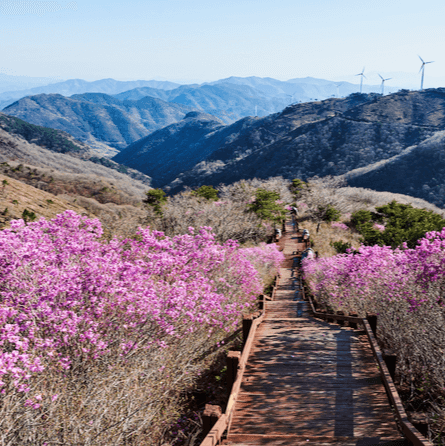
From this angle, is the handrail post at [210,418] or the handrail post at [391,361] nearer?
the handrail post at [210,418]

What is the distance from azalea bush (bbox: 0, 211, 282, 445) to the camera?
12.9 ft

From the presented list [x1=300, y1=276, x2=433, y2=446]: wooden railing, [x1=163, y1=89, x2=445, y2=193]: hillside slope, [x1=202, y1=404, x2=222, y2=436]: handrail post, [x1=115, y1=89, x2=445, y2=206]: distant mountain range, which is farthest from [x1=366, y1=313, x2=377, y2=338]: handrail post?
[x1=163, y1=89, x2=445, y2=193]: hillside slope

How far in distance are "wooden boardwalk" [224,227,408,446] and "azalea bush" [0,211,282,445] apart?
119 cm

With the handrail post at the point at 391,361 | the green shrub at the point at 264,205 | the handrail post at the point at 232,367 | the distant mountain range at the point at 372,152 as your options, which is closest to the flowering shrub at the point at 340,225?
the green shrub at the point at 264,205

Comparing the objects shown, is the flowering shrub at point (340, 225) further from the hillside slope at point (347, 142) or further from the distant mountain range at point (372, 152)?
the hillside slope at point (347, 142)

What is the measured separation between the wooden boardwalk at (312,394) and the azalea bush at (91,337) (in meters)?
1.19

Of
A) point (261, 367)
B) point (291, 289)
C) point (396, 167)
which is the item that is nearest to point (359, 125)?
point (396, 167)

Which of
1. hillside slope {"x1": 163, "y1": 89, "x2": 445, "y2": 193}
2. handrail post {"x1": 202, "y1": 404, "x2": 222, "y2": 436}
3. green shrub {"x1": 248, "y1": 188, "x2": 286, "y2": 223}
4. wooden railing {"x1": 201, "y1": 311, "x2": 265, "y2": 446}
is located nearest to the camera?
wooden railing {"x1": 201, "y1": 311, "x2": 265, "y2": 446}

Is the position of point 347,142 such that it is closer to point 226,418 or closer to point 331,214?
point 331,214

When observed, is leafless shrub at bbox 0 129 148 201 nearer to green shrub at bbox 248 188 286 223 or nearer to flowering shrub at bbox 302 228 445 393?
green shrub at bbox 248 188 286 223

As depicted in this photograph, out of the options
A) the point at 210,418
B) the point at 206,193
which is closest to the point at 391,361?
the point at 210,418

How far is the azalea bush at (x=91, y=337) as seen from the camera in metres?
3.92

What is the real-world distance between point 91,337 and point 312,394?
139 inches

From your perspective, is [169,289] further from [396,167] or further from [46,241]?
[396,167]
